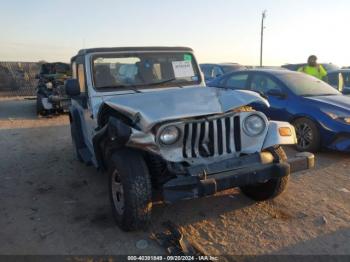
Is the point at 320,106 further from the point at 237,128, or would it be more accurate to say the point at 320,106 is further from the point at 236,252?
the point at 236,252

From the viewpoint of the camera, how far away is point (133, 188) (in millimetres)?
3375

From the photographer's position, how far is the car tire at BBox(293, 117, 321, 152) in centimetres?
639

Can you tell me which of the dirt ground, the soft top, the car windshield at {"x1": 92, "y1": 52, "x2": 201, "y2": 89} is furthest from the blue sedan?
the soft top

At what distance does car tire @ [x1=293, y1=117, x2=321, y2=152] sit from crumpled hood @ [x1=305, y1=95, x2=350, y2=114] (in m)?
0.38

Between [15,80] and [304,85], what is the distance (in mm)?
17997

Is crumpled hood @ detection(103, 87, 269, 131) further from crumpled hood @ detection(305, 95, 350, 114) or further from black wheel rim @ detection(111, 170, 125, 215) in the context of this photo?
crumpled hood @ detection(305, 95, 350, 114)

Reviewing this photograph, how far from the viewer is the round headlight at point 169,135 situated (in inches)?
134

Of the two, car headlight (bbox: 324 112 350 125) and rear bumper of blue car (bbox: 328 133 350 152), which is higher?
car headlight (bbox: 324 112 350 125)

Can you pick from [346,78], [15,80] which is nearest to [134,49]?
[346,78]

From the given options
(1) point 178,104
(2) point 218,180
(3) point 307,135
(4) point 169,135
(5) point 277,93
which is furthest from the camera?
(5) point 277,93

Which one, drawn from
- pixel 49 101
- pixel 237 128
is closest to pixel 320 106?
pixel 237 128

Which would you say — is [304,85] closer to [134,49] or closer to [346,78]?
[134,49]

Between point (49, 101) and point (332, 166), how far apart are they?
31.3 feet

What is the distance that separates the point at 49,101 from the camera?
12.4 meters
